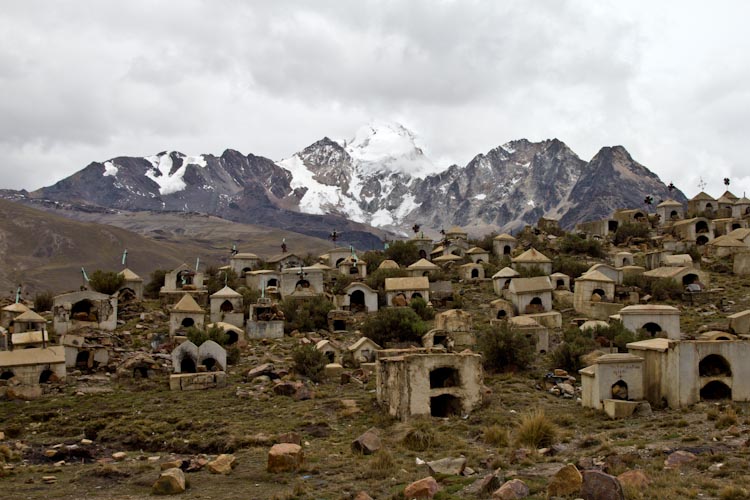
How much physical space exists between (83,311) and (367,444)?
85.9ft

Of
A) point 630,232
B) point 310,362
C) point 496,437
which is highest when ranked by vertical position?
point 630,232

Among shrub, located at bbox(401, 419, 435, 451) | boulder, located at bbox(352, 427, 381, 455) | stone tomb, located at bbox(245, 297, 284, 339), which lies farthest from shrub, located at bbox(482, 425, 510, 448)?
stone tomb, located at bbox(245, 297, 284, 339)

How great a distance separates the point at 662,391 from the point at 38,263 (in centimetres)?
10351

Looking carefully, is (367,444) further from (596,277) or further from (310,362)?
(596,277)

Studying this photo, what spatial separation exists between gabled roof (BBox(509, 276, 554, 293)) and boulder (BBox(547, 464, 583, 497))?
28.3m

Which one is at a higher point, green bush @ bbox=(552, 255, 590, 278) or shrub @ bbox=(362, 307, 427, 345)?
green bush @ bbox=(552, 255, 590, 278)

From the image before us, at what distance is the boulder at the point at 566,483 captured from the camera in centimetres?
1347

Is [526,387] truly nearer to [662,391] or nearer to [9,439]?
[662,391]

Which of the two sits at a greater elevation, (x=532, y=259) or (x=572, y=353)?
(x=532, y=259)

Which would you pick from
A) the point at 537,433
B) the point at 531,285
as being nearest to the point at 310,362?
the point at 537,433

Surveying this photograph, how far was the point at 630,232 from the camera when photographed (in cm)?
6262

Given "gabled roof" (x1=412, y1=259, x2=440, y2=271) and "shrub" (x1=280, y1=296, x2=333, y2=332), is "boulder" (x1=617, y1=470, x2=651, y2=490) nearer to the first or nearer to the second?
"shrub" (x1=280, y1=296, x2=333, y2=332)

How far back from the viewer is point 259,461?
61.8 feet

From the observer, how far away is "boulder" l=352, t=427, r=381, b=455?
19047mm
